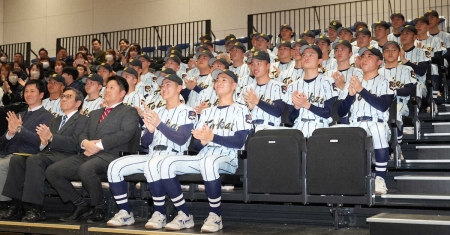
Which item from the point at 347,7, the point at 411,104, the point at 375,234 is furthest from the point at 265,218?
the point at 347,7

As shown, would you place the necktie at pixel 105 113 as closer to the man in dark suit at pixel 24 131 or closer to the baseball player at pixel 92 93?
the man in dark suit at pixel 24 131

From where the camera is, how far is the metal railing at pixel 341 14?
40.3ft

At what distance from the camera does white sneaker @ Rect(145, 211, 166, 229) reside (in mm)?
5289

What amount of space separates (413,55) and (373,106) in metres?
2.93

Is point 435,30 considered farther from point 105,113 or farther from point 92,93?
point 105,113

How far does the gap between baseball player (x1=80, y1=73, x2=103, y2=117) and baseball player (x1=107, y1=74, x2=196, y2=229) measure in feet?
6.61

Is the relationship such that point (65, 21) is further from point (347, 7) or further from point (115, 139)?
point (115, 139)

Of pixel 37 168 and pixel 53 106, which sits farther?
pixel 53 106

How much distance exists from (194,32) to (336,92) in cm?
918

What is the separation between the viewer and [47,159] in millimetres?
6324

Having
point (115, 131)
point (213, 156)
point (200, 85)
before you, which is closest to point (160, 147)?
point (115, 131)

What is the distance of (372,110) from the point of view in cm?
593

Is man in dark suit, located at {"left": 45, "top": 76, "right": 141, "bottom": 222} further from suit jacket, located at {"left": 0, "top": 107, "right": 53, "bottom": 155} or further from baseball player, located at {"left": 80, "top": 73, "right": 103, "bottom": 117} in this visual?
baseball player, located at {"left": 80, "top": 73, "right": 103, "bottom": 117}

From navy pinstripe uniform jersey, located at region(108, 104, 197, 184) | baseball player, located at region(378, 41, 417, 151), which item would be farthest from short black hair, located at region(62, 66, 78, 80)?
baseball player, located at region(378, 41, 417, 151)
